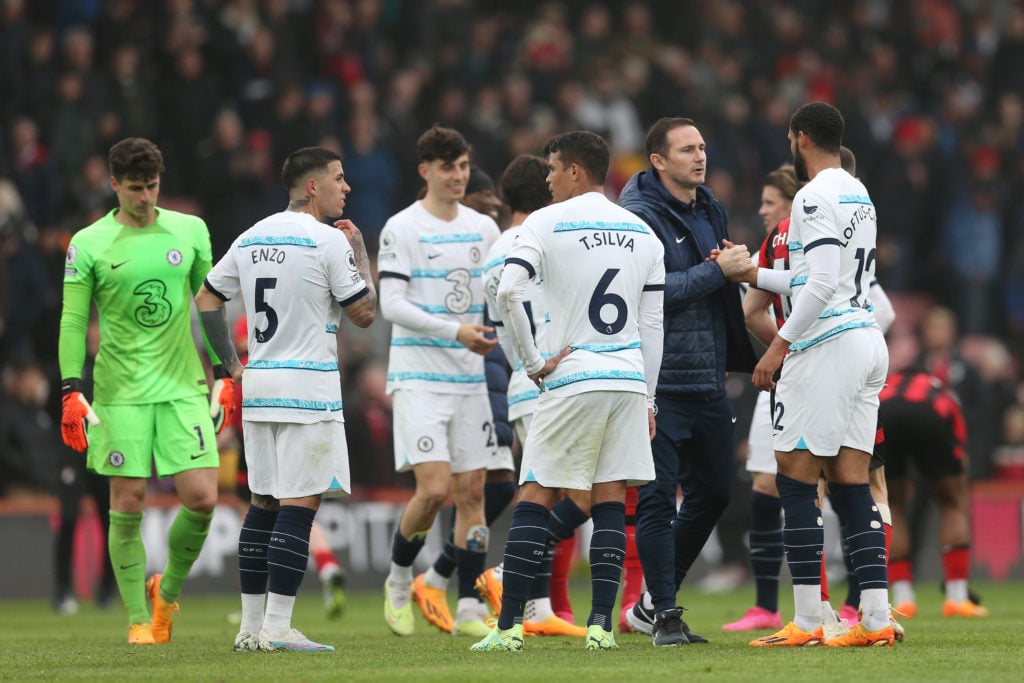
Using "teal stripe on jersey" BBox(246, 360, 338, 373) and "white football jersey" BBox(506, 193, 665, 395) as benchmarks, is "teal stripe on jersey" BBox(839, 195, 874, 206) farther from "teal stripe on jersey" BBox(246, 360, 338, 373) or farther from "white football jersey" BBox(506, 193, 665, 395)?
"teal stripe on jersey" BBox(246, 360, 338, 373)

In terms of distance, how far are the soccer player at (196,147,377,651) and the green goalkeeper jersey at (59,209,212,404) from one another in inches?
31.4

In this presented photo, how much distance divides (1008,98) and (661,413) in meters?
16.0

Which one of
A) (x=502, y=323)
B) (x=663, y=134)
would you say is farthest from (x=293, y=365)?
(x=663, y=134)

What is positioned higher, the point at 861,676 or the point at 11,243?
the point at 11,243

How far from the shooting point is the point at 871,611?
342 inches

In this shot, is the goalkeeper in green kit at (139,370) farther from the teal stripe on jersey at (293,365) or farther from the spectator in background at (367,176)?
the spectator in background at (367,176)

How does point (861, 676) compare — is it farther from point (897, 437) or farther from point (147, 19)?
point (147, 19)

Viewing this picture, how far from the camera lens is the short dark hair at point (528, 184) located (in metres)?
10.3

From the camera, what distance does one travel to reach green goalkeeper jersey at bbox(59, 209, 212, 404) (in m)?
9.75

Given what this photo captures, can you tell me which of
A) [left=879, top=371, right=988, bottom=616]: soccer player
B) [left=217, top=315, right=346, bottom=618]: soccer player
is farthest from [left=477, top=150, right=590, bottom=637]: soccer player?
[left=879, top=371, right=988, bottom=616]: soccer player

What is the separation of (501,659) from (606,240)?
212 cm

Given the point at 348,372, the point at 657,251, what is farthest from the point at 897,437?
the point at 348,372

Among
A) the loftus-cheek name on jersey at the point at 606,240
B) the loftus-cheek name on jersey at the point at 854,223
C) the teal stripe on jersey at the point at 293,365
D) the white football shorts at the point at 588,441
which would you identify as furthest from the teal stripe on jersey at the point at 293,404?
the loftus-cheek name on jersey at the point at 854,223

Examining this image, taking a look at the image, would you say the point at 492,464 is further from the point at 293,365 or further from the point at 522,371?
the point at 293,365
